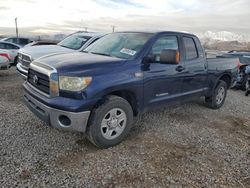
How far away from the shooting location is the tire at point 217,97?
6.39 m

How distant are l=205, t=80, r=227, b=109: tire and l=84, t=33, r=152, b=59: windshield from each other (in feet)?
9.28

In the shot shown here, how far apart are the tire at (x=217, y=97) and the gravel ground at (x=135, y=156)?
1.00 meters

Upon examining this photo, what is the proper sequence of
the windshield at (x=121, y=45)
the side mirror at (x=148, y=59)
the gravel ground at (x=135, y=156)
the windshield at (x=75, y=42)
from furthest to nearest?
the windshield at (x=75, y=42)
the windshield at (x=121, y=45)
the side mirror at (x=148, y=59)
the gravel ground at (x=135, y=156)

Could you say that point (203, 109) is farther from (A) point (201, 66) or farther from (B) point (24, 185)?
(B) point (24, 185)

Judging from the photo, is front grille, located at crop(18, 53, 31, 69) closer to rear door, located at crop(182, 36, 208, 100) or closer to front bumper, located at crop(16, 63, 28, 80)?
front bumper, located at crop(16, 63, 28, 80)

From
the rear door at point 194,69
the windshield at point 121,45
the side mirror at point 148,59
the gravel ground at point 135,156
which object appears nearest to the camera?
the gravel ground at point 135,156

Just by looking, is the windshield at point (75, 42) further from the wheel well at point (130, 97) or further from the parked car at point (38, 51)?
the wheel well at point (130, 97)

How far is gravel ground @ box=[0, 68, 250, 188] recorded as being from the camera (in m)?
3.14

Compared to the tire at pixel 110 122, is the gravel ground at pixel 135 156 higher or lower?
lower

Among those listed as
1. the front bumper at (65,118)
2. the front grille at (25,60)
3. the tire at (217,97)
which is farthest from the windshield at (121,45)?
the tire at (217,97)

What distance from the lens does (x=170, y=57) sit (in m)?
4.11

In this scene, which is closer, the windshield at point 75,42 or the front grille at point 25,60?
the front grille at point 25,60

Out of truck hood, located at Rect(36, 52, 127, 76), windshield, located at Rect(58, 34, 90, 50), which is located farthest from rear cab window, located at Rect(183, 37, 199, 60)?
windshield, located at Rect(58, 34, 90, 50)

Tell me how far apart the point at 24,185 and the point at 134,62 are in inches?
91.1
